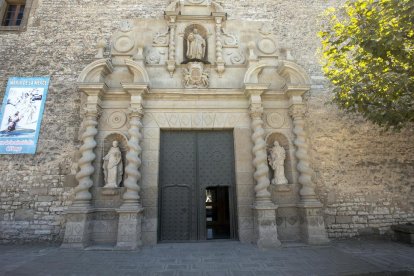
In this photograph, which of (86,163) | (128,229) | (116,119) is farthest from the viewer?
(116,119)

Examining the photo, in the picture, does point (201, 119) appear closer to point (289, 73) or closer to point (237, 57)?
point (237, 57)

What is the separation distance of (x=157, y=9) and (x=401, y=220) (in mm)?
9224

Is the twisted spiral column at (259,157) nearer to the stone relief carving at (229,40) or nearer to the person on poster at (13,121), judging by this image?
the stone relief carving at (229,40)

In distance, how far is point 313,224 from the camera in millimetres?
5664

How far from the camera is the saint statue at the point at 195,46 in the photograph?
6.90 meters

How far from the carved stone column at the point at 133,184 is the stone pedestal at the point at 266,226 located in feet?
8.85

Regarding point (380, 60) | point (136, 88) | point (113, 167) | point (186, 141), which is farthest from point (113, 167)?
point (380, 60)

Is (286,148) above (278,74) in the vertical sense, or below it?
below

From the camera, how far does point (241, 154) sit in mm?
6391

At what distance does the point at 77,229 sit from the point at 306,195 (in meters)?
5.29

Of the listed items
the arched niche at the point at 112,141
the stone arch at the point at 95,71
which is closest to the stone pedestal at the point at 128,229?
the arched niche at the point at 112,141

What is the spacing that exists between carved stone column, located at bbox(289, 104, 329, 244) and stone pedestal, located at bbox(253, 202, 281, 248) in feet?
2.48

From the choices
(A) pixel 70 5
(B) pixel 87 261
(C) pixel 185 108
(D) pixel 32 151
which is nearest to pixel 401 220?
(C) pixel 185 108

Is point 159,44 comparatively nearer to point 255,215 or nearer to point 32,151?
point 32,151
